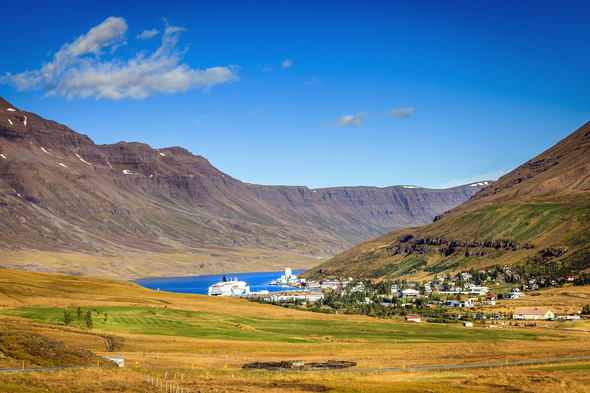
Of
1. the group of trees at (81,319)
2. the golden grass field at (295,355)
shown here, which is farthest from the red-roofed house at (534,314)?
the group of trees at (81,319)

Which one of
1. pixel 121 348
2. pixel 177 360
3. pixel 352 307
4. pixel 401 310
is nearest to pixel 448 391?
pixel 177 360

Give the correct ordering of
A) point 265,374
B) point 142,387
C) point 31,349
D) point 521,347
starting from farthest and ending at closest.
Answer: point 521,347
point 265,374
point 31,349
point 142,387

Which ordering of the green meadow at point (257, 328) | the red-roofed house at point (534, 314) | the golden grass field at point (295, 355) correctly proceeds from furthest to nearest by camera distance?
the red-roofed house at point (534, 314) → the green meadow at point (257, 328) → the golden grass field at point (295, 355)

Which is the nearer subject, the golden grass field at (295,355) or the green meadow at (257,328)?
the golden grass field at (295,355)

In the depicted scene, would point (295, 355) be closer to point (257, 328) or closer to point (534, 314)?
point (257, 328)

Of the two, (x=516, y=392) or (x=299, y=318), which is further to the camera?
(x=299, y=318)

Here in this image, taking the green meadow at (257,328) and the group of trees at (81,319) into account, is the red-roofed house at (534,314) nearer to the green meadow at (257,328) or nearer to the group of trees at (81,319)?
the green meadow at (257,328)

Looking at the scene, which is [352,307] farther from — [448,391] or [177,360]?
[448,391]

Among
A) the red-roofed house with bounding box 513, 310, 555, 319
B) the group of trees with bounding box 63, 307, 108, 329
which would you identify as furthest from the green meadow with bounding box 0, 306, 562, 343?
the red-roofed house with bounding box 513, 310, 555, 319

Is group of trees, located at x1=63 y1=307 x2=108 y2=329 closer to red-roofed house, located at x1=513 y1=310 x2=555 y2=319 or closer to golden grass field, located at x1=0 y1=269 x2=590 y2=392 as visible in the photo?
golden grass field, located at x1=0 y1=269 x2=590 y2=392
